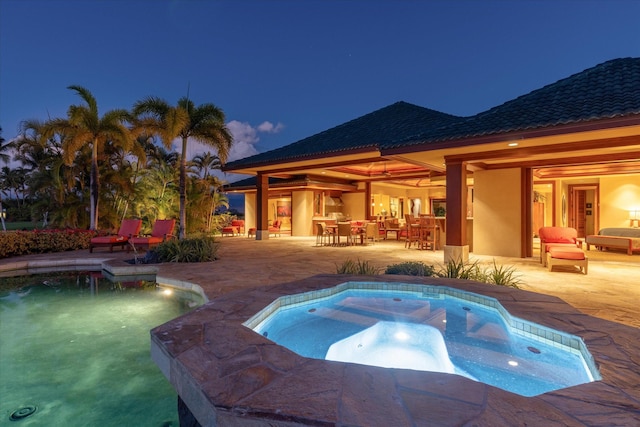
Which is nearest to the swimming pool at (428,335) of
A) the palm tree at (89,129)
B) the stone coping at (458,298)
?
the stone coping at (458,298)

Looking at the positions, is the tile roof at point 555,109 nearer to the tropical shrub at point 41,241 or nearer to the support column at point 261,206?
the support column at point 261,206

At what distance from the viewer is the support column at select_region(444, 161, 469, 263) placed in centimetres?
827

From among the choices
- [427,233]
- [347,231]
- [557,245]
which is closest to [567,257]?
[557,245]

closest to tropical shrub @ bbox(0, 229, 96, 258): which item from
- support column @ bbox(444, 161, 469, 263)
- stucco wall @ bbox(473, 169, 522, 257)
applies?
support column @ bbox(444, 161, 469, 263)

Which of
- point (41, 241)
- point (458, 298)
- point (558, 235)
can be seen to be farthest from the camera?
point (41, 241)

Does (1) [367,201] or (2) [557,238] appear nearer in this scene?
(2) [557,238]

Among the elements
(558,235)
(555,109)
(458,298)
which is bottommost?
(458,298)

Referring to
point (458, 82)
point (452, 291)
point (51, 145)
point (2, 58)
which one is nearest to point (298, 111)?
Answer: point (458, 82)

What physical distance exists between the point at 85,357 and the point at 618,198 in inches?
635

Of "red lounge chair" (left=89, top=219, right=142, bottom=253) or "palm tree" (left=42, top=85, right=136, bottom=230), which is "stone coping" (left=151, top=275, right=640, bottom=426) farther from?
"palm tree" (left=42, top=85, right=136, bottom=230)

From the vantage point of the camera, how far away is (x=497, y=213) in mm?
9844

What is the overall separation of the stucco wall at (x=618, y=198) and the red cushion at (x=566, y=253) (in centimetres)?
704

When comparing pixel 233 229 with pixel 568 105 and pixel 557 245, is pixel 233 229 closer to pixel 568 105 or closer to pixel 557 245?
pixel 557 245

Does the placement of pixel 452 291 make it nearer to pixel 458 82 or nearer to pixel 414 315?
pixel 414 315
